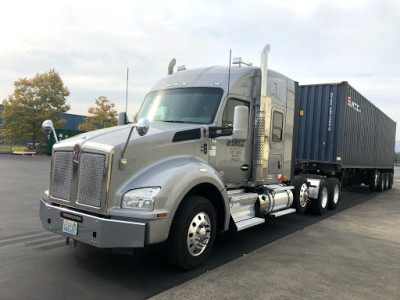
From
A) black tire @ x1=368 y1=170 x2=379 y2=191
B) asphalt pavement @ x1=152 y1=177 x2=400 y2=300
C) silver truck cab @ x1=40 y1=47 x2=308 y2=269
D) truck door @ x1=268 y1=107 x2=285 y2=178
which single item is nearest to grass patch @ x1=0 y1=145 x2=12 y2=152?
black tire @ x1=368 y1=170 x2=379 y2=191

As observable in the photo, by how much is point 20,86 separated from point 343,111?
30.6 m

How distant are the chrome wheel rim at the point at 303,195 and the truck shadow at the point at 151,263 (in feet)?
5.15

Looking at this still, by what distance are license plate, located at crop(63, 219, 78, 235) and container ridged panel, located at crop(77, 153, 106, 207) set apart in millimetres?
257

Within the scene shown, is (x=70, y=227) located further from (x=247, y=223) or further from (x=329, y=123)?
(x=329, y=123)

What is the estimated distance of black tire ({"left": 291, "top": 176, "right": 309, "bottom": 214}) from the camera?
7699 mm

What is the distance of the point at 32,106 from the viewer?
3178 centimetres

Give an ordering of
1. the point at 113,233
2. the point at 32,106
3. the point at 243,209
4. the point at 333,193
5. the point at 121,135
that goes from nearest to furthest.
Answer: the point at 113,233, the point at 121,135, the point at 243,209, the point at 333,193, the point at 32,106

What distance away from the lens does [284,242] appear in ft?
19.1

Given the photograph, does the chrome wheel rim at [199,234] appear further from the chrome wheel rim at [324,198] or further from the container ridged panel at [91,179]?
the chrome wheel rim at [324,198]

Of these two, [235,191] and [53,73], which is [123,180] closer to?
[235,191]

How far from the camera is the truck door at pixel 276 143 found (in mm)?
6457

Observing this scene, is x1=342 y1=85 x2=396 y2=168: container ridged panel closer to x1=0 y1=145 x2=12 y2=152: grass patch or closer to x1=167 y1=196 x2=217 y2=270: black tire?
x1=167 y1=196 x2=217 y2=270: black tire

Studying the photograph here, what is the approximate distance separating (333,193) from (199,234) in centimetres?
621

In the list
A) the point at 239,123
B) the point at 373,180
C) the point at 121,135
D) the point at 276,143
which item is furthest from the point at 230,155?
the point at 373,180
